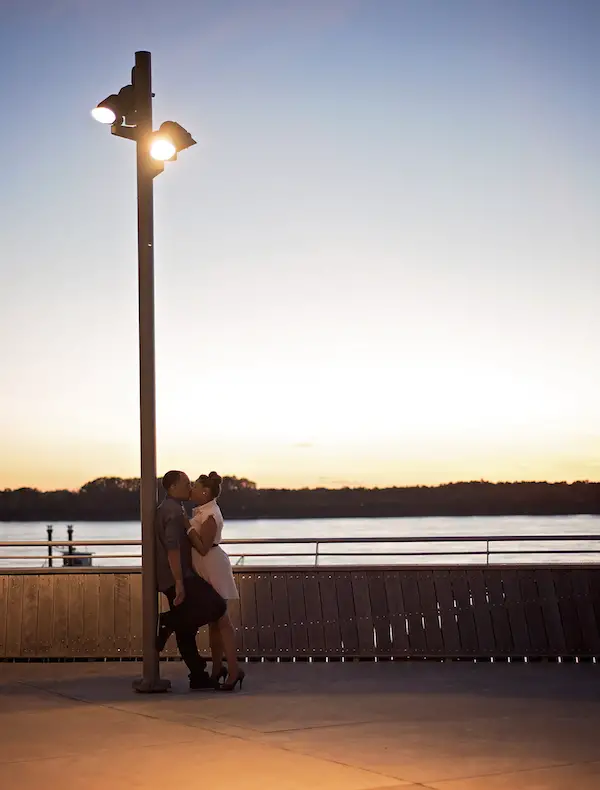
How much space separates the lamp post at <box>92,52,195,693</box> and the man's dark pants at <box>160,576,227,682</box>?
222 millimetres

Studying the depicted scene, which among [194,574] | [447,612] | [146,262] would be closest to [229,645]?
[194,574]

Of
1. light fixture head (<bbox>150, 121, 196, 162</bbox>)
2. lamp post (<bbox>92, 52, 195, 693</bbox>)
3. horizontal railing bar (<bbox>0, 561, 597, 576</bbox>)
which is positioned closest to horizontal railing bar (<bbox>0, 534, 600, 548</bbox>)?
horizontal railing bar (<bbox>0, 561, 597, 576</bbox>)

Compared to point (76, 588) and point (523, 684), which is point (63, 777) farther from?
point (76, 588)

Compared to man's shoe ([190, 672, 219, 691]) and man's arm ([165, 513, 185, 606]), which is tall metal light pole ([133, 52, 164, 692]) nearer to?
man's arm ([165, 513, 185, 606])

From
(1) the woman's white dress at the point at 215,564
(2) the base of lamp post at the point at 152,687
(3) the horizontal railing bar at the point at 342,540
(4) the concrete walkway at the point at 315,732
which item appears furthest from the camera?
(3) the horizontal railing bar at the point at 342,540

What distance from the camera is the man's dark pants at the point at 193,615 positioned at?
33.7 ft

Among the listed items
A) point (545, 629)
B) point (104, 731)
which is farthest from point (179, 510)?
point (545, 629)

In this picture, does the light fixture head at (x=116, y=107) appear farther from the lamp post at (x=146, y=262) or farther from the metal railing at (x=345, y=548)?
the metal railing at (x=345, y=548)

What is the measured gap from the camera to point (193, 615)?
1027cm

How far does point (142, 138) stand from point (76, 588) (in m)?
5.52

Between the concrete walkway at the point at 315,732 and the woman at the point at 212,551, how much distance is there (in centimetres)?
48

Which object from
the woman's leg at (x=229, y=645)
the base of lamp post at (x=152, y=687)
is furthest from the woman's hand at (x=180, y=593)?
the base of lamp post at (x=152, y=687)

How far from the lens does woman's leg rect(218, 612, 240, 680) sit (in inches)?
403

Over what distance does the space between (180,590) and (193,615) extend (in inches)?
12.0
